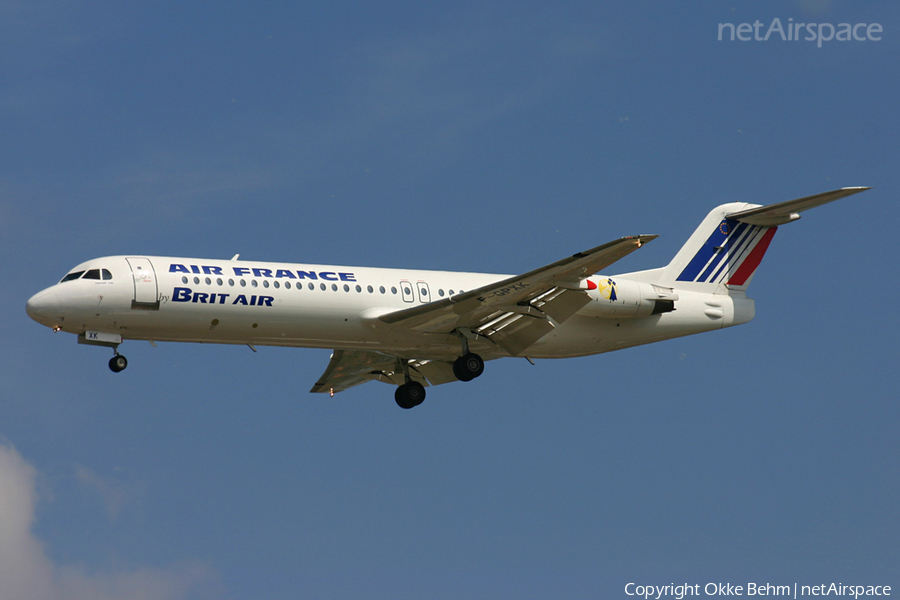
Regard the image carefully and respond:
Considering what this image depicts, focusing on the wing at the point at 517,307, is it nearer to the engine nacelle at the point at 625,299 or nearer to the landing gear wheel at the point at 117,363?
the engine nacelle at the point at 625,299

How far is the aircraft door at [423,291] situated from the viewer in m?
28.0

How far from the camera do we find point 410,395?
3058cm

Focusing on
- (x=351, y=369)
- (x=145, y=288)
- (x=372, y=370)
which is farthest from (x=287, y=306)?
(x=372, y=370)

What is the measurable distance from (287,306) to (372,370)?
5.72 meters

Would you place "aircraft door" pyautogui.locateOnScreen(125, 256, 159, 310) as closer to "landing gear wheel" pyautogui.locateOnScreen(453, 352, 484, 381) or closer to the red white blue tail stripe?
"landing gear wheel" pyautogui.locateOnScreen(453, 352, 484, 381)

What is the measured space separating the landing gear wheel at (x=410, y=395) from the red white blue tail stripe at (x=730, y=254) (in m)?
7.45

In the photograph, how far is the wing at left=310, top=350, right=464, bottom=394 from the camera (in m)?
30.7

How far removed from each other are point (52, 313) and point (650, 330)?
14.5 meters

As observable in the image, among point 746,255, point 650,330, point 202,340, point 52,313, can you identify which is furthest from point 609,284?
point 52,313

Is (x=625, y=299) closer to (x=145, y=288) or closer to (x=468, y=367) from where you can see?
(x=468, y=367)

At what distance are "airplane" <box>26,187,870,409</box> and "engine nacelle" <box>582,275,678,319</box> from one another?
31 mm

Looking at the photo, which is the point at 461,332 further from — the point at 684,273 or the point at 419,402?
the point at 684,273

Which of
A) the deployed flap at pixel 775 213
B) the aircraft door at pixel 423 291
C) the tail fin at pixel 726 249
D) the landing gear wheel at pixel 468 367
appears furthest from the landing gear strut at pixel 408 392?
the deployed flap at pixel 775 213

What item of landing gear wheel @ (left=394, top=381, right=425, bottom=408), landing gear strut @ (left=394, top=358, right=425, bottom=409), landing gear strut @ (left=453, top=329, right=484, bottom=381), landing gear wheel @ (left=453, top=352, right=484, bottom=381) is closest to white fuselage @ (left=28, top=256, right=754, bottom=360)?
landing gear strut @ (left=453, top=329, right=484, bottom=381)
